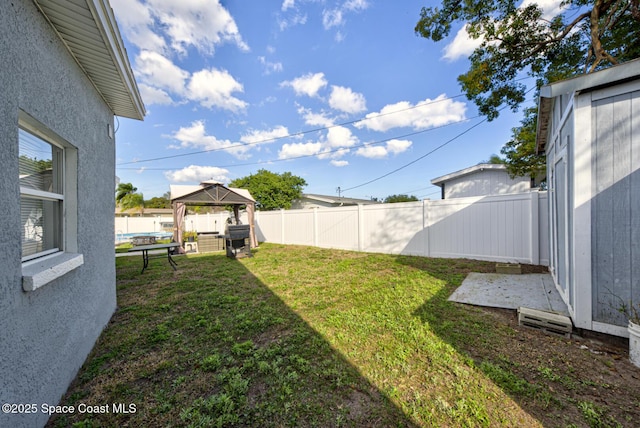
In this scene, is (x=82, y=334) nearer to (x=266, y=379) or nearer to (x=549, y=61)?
(x=266, y=379)

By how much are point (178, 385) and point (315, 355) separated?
48.6 inches

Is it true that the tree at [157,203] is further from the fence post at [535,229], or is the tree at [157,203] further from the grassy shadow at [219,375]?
the fence post at [535,229]

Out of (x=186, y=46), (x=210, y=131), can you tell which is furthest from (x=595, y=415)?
(x=210, y=131)

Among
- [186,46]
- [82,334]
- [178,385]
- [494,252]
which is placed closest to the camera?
[178,385]

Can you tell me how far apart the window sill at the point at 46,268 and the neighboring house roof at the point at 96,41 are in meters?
1.87

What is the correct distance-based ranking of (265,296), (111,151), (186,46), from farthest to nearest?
(186,46) < (265,296) < (111,151)

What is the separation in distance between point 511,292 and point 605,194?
2.22 metres

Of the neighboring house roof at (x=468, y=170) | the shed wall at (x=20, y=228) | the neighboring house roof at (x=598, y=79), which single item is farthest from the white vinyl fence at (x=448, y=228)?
the neighboring house roof at (x=468, y=170)

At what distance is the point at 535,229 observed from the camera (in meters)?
5.98

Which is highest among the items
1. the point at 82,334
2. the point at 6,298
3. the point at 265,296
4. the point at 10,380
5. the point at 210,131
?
the point at 210,131

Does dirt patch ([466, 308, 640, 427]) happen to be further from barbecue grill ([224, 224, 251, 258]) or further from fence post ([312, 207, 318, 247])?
fence post ([312, 207, 318, 247])

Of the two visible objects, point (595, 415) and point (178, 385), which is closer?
point (595, 415)

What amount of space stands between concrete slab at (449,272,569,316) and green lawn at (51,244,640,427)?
0.35m

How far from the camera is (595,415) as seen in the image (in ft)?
5.45
